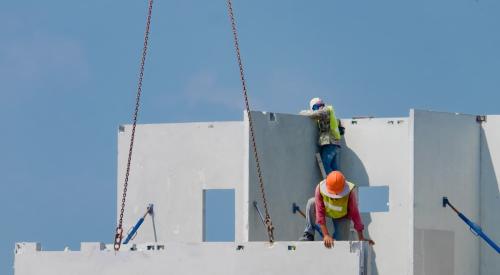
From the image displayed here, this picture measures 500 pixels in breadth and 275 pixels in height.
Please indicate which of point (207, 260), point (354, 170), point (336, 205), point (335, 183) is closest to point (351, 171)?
point (354, 170)

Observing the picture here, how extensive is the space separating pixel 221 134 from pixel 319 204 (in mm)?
4351

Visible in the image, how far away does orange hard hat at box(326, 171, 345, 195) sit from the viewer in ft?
75.2

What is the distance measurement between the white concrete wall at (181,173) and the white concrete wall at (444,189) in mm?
2847

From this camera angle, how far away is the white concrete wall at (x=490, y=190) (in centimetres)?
2714

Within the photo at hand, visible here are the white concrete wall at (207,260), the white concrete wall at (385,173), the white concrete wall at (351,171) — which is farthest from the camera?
the white concrete wall at (385,173)

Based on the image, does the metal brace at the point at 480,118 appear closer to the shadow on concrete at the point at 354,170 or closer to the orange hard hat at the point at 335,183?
the shadow on concrete at the point at 354,170

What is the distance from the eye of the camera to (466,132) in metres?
27.0

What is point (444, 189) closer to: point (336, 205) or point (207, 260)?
point (336, 205)

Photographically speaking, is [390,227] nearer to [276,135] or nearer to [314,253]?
[276,135]

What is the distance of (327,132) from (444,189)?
2.05m

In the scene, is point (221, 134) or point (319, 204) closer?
point (319, 204)

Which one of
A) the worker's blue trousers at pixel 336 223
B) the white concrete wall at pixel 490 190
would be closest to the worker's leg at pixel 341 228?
the worker's blue trousers at pixel 336 223

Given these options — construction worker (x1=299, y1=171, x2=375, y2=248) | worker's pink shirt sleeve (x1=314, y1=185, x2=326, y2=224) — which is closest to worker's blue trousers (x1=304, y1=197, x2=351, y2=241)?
construction worker (x1=299, y1=171, x2=375, y2=248)

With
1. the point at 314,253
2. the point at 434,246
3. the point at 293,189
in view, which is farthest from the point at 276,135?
the point at 314,253
